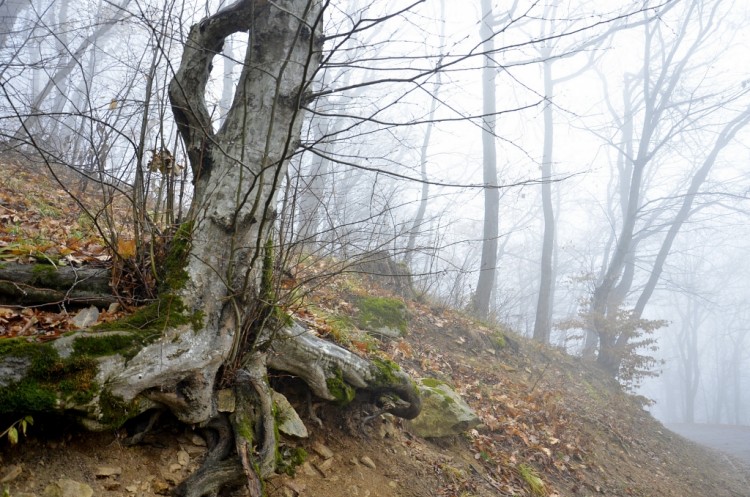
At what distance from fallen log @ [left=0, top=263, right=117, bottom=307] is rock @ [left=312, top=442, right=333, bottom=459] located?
1859 mm

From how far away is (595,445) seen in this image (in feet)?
23.9

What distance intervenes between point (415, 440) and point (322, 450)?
1.40 metres

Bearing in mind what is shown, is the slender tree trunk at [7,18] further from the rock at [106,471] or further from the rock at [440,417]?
the rock at [440,417]

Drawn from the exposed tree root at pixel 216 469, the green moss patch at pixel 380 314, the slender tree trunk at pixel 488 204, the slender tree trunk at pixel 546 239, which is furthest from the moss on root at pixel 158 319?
the slender tree trunk at pixel 546 239

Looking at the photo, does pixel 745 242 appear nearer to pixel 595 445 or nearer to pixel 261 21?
pixel 595 445

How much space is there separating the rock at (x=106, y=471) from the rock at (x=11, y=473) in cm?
33

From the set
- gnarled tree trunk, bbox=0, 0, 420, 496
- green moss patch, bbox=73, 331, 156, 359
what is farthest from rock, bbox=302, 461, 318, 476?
green moss patch, bbox=73, 331, 156, 359

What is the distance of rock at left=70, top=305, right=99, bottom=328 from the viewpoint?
260 cm

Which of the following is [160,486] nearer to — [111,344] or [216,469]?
[216,469]

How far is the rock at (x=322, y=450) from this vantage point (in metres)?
3.38

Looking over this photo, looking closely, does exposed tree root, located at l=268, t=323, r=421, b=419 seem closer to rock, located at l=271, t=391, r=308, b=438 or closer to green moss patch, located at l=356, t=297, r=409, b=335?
rock, located at l=271, t=391, r=308, b=438

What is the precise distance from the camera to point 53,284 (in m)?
2.96

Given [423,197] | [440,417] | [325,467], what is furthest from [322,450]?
[423,197]

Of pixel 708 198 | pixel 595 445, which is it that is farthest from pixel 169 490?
pixel 708 198
